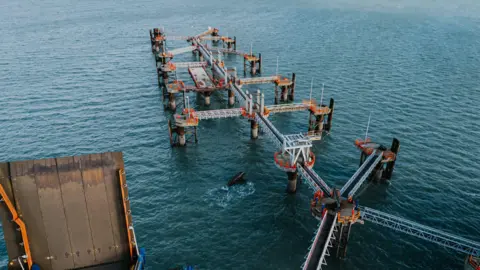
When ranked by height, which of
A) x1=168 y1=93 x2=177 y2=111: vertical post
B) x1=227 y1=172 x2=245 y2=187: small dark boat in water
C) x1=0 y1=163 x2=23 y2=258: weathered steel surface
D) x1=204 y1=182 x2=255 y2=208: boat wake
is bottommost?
x1=204 y1=182 x2=255 y2=208: boat wake

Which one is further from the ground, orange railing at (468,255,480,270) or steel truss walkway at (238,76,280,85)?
steel truss walkway at (238,76,280,85)

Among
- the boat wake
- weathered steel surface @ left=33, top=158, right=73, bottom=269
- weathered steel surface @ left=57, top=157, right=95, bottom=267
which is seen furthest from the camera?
the boat wake

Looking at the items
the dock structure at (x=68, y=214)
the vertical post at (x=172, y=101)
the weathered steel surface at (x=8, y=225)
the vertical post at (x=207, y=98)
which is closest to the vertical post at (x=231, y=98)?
the vertical post at (x=207, y=98)

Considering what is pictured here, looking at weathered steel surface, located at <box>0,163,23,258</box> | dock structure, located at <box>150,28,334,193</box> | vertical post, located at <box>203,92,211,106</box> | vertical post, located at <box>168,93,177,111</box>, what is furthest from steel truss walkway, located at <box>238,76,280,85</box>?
weathered steel surface, located at <box>0,163,23,258</box>

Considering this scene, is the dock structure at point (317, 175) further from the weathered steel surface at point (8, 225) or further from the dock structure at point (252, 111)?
the weathered steel surface at point (8, 225)

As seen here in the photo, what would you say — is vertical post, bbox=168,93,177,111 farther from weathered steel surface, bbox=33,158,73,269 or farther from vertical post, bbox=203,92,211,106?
weathered steel surface, bbox=33,158,73,269

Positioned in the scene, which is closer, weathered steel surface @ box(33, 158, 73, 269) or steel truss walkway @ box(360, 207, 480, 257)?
weathered steel surface @ box(33, 158, 73, 269)

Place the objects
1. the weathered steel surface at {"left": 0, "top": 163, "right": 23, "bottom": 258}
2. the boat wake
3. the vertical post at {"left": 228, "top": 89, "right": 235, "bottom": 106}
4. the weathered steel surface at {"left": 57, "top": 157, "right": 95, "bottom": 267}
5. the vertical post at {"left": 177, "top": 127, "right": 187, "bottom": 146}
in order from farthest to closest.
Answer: the vertical post at {"left": 228, "top": 89, "right": 235, "bottom": 106}
the vertical post at {"left": 177, "top": 127, "right": 187, "bottom": 146}
the boat wake
the weathered steel surface at {"left": 57, "top": 157, "right": 95, "bottom": 267}
the weathered steel surface at {"left": 0, "top": 163, "right": 23, "bottom": 258}

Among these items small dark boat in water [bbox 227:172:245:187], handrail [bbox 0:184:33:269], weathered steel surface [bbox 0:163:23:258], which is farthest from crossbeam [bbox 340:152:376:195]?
weathered steel surface [bbox 0:163:23:258]
